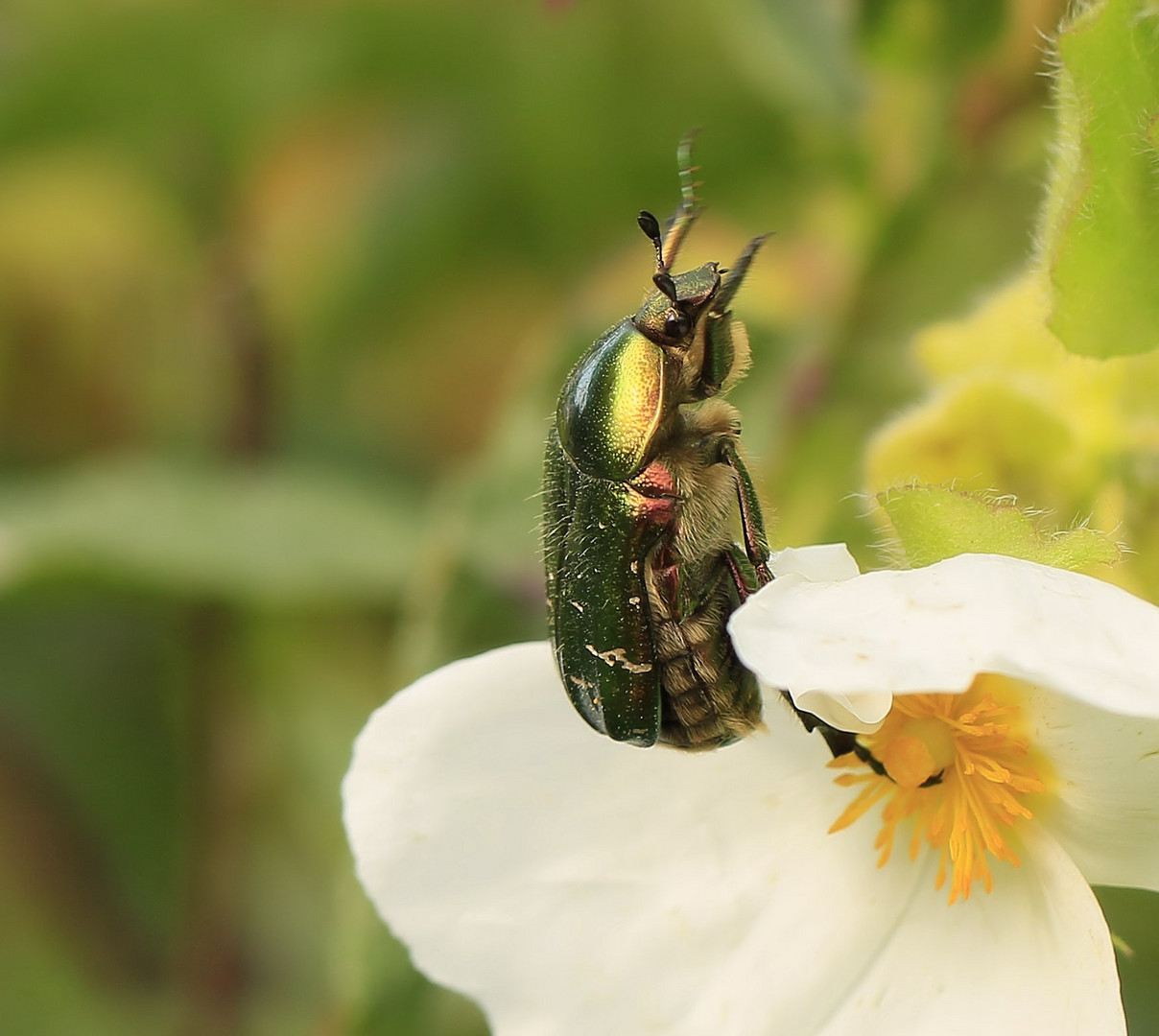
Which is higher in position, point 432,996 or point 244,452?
point 244,452

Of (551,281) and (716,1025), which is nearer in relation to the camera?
(716,1025)

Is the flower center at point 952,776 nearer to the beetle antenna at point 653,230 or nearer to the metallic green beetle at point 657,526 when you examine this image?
the metallic green beetle at point 657,526

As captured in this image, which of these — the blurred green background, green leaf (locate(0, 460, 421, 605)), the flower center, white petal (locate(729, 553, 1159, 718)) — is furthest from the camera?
green leaf (locate(0, 460, 421, 605))

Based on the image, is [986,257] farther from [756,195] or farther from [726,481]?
[726,481]

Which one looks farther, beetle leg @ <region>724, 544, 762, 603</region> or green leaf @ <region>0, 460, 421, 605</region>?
green leaf @ <region>0, 460, 421, 605</region>

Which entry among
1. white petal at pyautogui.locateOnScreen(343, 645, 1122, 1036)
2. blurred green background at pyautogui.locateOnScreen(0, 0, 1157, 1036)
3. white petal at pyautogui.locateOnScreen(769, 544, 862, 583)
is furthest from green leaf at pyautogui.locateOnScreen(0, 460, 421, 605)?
white petal at pyautogui.locateOnScreen(769, 544, 862, 583)

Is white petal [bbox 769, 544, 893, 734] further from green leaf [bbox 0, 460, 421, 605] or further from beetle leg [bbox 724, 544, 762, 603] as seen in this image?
green leaf [bbox 0, 460, 421, 605]

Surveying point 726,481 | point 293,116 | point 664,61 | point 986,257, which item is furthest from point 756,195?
point 726,481
